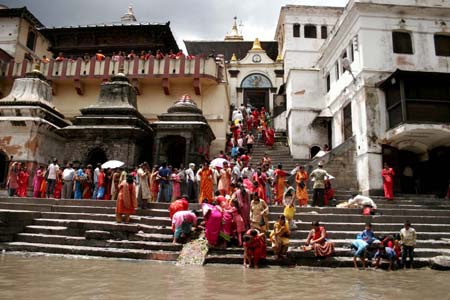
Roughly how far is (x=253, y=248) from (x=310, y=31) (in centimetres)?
2503

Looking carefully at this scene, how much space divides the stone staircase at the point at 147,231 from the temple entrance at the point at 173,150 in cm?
649

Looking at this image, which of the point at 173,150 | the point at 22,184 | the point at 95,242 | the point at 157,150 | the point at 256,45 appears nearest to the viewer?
the point at 95,242

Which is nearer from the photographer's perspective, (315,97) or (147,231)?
(147,231)

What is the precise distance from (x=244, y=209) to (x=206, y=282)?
3350 mm

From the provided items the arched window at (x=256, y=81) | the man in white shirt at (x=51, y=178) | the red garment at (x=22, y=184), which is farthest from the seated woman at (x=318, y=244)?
the arched window at (x=256, y=81)

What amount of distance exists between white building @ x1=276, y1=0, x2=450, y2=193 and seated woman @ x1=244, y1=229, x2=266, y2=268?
28.9ft

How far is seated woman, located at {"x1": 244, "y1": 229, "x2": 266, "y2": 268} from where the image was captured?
7.67m

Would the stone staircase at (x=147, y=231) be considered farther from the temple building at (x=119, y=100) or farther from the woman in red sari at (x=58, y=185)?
the temple building at (x=119, y=100)

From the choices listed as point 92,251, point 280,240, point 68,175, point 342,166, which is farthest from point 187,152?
point 280,240

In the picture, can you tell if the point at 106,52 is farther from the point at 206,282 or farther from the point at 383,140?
the point at 206,282

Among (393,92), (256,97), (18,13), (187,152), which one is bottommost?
(187,152)

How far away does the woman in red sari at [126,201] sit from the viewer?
9.56 metres

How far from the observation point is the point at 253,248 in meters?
7.75

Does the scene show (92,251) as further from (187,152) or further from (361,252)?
(187,152)
